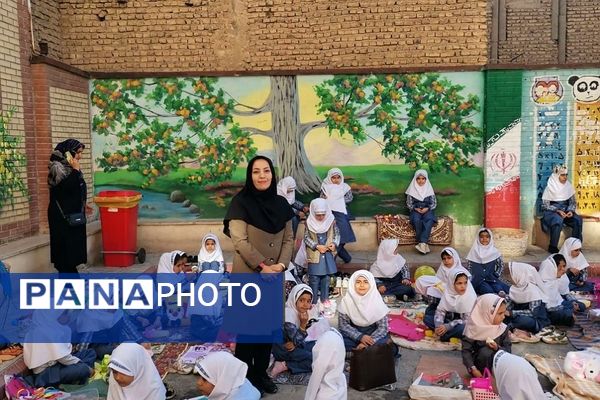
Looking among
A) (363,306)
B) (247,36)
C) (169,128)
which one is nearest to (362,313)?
(363,306)

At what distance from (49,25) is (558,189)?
7.91m

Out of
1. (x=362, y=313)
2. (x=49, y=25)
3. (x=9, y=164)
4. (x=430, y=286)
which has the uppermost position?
(x=49, y=25)

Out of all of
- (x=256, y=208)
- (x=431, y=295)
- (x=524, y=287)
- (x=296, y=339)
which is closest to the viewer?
(x=256, y=208)

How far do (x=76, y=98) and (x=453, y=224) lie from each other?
6016 millimetres

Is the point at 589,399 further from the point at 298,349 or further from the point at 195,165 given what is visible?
the point at 195,165

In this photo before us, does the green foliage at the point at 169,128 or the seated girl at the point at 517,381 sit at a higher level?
the green foliage at the point at 169,128

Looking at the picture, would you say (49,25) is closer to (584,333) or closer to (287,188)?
(287,188)

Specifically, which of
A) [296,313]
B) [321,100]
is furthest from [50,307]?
[321,100]

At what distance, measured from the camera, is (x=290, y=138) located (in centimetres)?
922

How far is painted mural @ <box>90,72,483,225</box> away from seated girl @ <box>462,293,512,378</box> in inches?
171

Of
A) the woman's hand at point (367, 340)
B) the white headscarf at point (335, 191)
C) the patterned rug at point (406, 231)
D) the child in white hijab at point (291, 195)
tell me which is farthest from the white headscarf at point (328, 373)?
the patterned rug at point (406, 231)

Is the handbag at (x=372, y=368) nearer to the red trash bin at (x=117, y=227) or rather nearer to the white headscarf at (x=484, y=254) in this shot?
the white headscarf at (x=484, y=254)

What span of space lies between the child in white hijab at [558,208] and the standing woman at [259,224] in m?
5.72

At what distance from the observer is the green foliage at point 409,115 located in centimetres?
909
